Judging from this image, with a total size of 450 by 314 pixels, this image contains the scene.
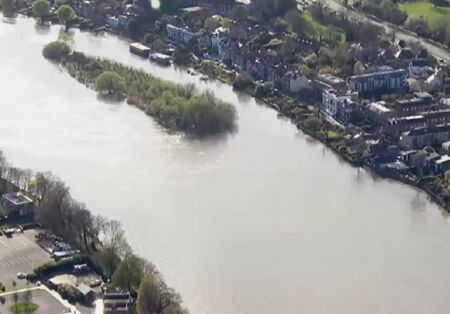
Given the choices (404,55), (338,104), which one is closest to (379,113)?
(338,104)

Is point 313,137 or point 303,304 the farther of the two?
point 313,137

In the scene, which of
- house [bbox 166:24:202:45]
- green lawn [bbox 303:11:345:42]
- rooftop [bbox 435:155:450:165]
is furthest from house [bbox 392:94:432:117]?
house [bbox 166:24:202:45]

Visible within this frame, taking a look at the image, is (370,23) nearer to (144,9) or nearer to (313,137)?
(144,9)

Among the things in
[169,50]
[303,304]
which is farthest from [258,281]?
[169,50]

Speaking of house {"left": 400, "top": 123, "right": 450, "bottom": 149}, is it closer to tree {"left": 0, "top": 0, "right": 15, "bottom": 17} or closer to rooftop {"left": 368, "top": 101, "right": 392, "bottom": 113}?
rooftop {"left": 368, "top": 101, "right": 392, "bottom": 113}

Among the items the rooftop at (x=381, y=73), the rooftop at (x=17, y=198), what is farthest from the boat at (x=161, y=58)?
the rooftop at (x=17, y=198)

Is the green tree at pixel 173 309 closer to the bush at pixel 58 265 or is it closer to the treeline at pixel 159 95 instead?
the bush at pixel 58 265
